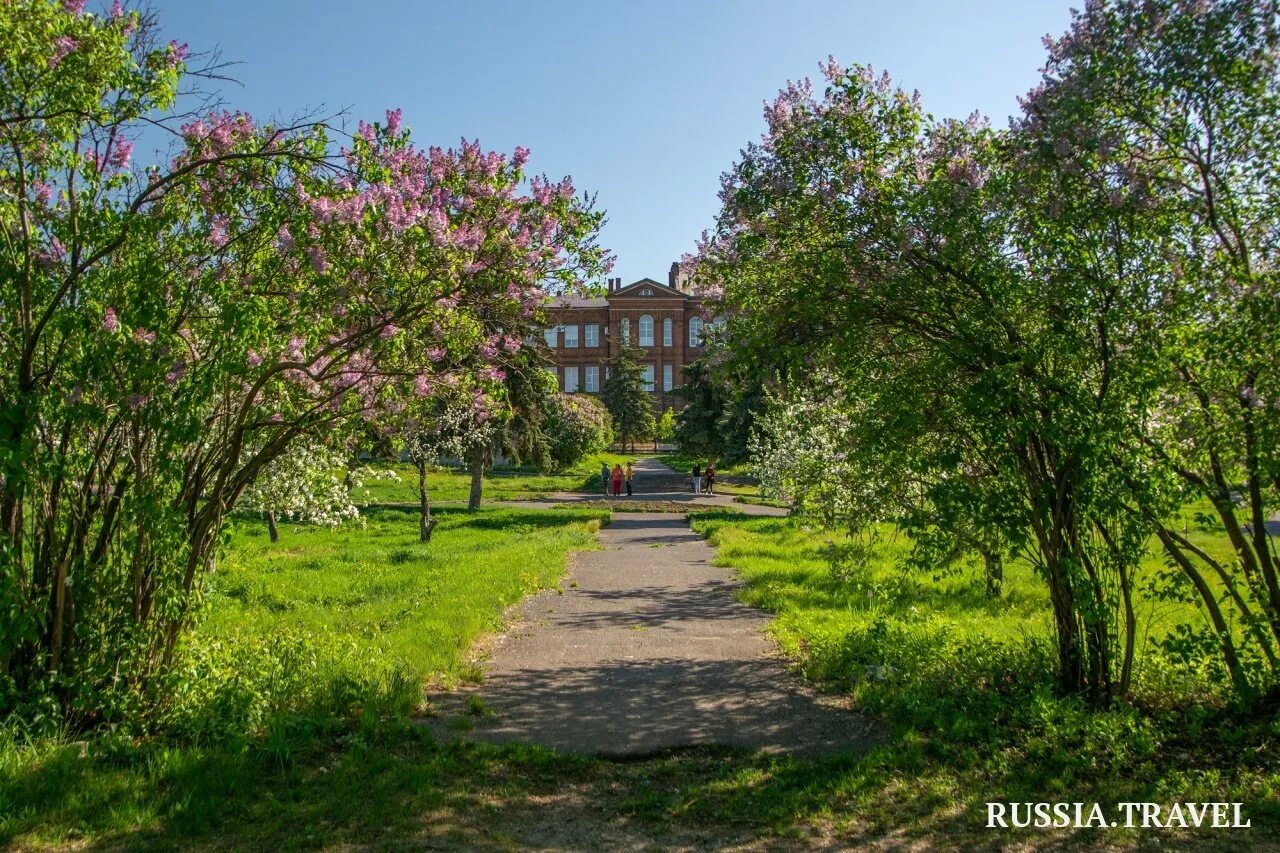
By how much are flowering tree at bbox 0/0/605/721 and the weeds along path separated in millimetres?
2192

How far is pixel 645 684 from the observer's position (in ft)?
24.8

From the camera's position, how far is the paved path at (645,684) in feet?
20.2

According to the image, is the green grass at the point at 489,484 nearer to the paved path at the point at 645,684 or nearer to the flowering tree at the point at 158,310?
the paved path at the point at 645,684

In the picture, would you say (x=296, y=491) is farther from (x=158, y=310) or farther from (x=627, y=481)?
(x=627, y=481)

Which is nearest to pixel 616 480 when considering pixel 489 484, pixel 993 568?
pixel 489 484

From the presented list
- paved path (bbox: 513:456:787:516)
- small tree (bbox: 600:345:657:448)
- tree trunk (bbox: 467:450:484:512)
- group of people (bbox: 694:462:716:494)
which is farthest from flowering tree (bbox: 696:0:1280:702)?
small tree (bbox: 600:345:657:448)

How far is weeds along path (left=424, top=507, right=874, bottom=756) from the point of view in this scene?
6156 mm

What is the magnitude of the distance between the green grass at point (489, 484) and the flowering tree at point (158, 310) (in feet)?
81.0

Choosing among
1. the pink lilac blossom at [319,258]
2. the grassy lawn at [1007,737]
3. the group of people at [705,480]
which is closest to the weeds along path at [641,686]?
the grassy lawn at [1007,737]

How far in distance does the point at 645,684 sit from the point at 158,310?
14.9 ft

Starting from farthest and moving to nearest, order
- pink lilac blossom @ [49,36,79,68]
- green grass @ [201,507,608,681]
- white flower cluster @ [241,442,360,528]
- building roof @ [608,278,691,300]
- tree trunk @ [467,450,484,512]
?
building roof @ [608,278,691,300] < tree trunk @ [467,450,484,512] < white flower cluster @ [241,442,360,528] < green grass @ [201,507,608,681] < pink lilac blossom @ [49,36,79,68]

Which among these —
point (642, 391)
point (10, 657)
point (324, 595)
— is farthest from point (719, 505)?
point (642, 391)

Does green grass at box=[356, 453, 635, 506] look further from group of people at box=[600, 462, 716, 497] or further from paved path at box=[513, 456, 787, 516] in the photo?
group of people at box=[600, 462, 716, 497]

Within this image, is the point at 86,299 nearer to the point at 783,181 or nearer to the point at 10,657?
the point at 10,657
